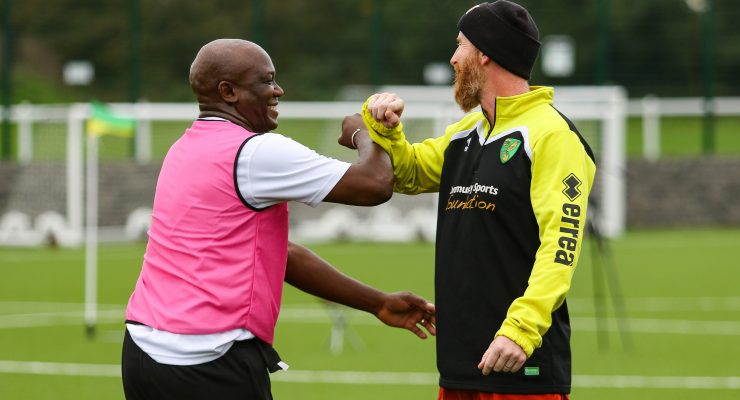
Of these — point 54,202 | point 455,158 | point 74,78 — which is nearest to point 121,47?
point 74,78

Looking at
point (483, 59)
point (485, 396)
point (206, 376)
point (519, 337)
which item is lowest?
point (485, 396)

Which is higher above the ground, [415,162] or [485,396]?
[415,162]

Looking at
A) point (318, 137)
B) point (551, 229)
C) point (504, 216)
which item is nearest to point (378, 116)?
point (504, 216)

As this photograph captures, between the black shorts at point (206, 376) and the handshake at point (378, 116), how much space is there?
3.12ft

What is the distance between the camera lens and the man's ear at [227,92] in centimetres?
527

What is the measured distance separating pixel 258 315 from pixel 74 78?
908 inches

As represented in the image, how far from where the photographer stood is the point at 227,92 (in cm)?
528

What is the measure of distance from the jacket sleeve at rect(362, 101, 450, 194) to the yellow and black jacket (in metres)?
0.10

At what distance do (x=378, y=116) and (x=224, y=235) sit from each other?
0.84 meters

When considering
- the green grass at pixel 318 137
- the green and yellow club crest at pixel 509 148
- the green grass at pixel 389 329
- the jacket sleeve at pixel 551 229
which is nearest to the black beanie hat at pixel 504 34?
the green and yellow club crest at pixel 509 148

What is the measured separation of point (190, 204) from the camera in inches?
202

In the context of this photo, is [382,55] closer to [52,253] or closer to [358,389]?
[52,253]

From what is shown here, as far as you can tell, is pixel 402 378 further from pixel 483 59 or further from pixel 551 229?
pixel 551 229

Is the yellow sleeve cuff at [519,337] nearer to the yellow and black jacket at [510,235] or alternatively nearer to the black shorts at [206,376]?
the yellow and black jacket at [510,235]
